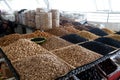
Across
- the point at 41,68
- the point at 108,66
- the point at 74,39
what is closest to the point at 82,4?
the point at 74,39

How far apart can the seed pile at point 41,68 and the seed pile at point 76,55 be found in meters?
0.13

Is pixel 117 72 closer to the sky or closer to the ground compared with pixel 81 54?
closer to the ground

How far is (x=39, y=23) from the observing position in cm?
243

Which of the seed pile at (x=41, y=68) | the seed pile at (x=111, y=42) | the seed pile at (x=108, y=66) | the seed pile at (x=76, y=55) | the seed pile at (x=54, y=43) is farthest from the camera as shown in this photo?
A: the seed pile at (x=111, y=42)

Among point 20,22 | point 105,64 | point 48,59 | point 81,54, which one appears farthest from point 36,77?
point 20,22

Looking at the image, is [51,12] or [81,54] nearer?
[81,54]

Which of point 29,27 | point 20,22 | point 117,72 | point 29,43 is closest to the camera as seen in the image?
point 117,72

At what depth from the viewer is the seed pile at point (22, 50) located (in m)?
1.46

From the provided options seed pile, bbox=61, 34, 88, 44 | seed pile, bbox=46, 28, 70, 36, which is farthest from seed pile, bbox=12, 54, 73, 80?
seed pile, bbox=46, 28, 70, 36

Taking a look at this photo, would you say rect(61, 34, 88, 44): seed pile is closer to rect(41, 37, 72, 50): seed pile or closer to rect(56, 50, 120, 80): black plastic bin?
rect(41, 37, 72, 50): seed pile

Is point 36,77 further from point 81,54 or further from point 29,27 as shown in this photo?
point 29,27

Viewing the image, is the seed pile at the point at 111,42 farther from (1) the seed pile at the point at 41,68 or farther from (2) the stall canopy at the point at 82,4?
(2) the stall canopy at the point at 82,4

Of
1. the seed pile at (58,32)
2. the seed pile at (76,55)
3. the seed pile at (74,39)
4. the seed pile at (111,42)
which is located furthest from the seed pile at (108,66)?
the seed pile at (58,32)

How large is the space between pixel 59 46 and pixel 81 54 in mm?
310
